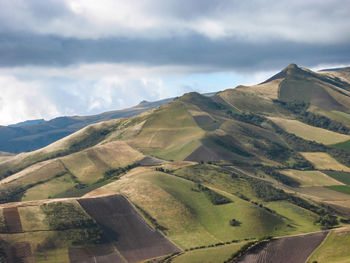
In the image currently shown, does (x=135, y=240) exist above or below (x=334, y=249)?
above

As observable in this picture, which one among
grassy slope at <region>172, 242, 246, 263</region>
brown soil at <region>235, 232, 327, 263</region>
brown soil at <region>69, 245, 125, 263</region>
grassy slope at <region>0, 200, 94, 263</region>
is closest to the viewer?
brown soil at <region>235, 232, 327, 263</region>

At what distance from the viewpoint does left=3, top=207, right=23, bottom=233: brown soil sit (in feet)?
564

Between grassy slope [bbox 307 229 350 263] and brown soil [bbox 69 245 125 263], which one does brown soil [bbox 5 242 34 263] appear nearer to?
brown soil [bbox 69 245 125 263]

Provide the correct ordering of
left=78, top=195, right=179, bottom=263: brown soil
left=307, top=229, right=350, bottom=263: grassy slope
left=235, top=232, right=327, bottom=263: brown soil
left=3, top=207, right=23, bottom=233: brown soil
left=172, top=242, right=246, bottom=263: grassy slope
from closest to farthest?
left=307, top=229, right=350, bottom=263: grassy slope < left=235, top=232, right=327, bottom=263: brown soil < left=172, top=242, right=246, bottom=263: grassy slope < left=3, top=207, right=23, bottom=233: brown soil < left=78, top=195, right=179, bottom=263: brown soil

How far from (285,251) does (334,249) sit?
706 inches

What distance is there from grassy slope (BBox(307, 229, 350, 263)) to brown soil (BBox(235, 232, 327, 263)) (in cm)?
255

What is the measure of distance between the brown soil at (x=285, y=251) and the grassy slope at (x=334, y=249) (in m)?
2.55

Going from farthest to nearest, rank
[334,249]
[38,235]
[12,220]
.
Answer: [12,220] → [38,235] → [334,249]

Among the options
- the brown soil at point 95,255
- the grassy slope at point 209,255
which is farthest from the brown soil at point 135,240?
the grassy slope at point 209,255

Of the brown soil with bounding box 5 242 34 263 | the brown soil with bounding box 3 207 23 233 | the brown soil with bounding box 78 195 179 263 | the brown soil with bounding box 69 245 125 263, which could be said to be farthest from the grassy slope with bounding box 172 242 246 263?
the brown soil with bounding box 3 207 23 233

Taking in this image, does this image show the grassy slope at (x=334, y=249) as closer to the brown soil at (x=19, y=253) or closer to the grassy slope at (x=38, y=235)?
the grassy slope at (x=38, y=235)

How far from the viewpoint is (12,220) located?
178 meters

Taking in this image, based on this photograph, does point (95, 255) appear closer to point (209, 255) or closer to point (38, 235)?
point (38, 235)

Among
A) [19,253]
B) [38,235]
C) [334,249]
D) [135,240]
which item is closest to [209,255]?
[135,240]
